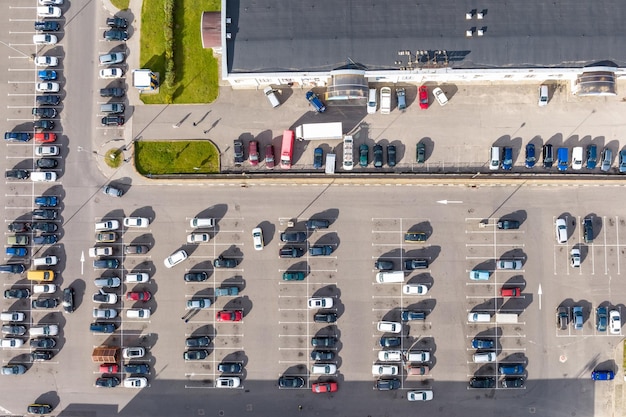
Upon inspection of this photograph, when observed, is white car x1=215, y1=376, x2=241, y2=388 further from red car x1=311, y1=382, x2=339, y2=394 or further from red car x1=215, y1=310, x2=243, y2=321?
red car x1=311, y1=382, x2=339, y2=394

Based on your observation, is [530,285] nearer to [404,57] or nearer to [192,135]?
[404,57]

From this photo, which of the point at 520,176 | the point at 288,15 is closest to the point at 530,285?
the point at 520,176

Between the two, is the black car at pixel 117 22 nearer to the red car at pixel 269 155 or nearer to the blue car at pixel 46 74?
the blue car at pixel 46 74

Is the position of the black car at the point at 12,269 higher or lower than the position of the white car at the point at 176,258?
lower

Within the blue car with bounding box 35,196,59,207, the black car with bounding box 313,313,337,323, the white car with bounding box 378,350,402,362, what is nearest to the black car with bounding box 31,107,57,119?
the blue car with bounding box 35,196,59,207

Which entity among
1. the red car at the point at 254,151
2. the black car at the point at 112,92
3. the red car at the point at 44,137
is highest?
the black car at the point at 112,92

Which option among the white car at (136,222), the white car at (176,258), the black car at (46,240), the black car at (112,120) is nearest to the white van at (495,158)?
the white car at (176,258)
